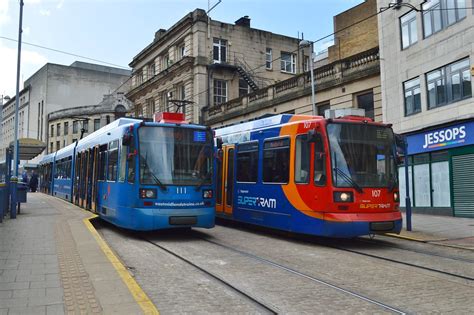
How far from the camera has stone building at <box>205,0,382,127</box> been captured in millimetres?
22688

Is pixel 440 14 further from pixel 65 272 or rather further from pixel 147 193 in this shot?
pixel 65 272

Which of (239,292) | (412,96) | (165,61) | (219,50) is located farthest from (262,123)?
(165,61)

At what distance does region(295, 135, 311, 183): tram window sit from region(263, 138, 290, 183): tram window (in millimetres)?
385

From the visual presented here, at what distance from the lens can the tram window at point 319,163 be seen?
10.3 m

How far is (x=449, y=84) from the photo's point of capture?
18234 millimetres

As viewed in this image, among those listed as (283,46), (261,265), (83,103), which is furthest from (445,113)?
(83,103)

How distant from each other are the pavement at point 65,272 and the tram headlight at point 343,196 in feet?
9.70

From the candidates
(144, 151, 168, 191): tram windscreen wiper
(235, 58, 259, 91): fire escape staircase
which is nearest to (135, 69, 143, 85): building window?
(235, 58, 259, 91): fire escape staircase

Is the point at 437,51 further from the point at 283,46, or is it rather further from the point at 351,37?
the point at 283,46

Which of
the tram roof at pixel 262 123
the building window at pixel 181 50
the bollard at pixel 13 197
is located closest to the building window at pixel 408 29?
the tram roof at pixel 262 123

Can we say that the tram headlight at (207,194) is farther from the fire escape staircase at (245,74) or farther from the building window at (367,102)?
the fire escape staircase at (245,74)

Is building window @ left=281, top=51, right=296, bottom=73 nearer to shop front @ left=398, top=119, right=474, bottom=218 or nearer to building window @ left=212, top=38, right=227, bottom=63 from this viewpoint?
building window @ left=212, top=38, right=227, bottom=63

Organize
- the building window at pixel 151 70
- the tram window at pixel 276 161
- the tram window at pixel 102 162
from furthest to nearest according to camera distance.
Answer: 1. the building window at pixel 151 70
2. the tram window at pixel 102 162
3. the tram window at pixel 276 161

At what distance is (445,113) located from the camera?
59.9ft
